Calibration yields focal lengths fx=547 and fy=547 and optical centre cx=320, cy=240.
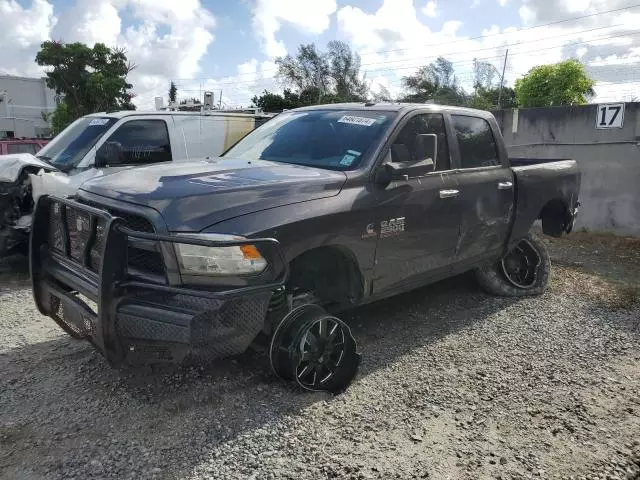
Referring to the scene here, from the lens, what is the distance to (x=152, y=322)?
9.57ft

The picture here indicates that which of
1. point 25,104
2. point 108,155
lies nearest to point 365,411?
point 108,155

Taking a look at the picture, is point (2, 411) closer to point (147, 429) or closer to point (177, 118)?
point (147, 429)

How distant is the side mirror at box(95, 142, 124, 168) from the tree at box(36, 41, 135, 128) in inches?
1037

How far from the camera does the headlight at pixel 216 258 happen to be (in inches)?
116

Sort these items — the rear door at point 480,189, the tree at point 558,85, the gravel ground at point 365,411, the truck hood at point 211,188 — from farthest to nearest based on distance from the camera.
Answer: the tree at point 558,85 < the rear door at point 480,189 < the truck hood at point 211,188 < the gravel ground at point 365,411

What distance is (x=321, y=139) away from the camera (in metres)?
4.34

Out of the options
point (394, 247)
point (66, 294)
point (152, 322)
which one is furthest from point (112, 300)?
point (394, 247)

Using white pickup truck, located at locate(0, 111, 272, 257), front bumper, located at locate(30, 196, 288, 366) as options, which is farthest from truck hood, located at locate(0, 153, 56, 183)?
front bumper, located at locate(30, 196, 288, 366)

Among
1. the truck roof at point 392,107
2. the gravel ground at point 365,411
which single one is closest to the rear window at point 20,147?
the gravel ground at point 365,411

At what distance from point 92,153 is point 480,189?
15.3 feet

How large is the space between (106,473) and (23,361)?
1.76 metres

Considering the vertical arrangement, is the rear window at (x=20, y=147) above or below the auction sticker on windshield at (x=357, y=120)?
below

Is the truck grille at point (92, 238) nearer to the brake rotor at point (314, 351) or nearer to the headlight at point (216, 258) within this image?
the headlight at point (216, 258)

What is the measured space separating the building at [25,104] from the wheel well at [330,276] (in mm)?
51125
